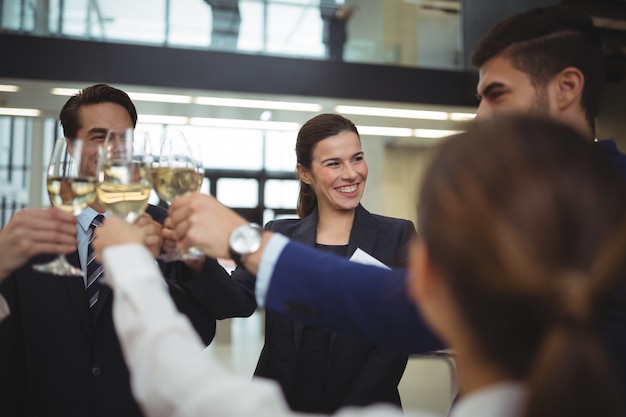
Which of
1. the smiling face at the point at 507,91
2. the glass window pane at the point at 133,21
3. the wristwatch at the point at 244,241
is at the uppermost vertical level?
the glass window pane at the point at 133,21

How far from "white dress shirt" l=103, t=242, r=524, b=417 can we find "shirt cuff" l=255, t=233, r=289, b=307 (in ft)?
0.97

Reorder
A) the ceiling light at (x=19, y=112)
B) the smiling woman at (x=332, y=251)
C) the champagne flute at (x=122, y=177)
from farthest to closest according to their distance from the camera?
the ceiling light at (x=19, y=112) → the smiling woman at (x=332, y=251) → the champagne flute at (x=122, y=177)

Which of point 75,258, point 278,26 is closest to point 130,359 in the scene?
point 75,258

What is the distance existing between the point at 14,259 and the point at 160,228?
0.27 meters

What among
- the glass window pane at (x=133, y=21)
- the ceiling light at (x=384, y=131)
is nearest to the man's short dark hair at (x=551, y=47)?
the glass window pane at (x=133, y=21)

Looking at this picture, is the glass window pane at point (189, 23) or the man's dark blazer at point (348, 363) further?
the glass window pane at point (189, 23)

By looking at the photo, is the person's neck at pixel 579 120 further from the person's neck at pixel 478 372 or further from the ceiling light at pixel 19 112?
the ceiling light at pixel 19 112

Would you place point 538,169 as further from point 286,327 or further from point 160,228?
point 286,327

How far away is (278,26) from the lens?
19.5ft

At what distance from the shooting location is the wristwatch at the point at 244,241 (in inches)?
40.3

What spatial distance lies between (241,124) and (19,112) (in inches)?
96.1

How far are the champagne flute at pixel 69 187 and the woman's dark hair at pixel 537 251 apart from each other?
0.62 meters

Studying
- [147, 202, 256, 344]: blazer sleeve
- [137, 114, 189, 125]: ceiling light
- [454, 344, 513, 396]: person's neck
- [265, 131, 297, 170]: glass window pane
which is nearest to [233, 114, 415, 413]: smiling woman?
[147, 202, 256, 344]: blazer sleeve

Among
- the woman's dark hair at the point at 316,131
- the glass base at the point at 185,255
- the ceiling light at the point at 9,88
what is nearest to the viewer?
the glass base at the point at 185,255
